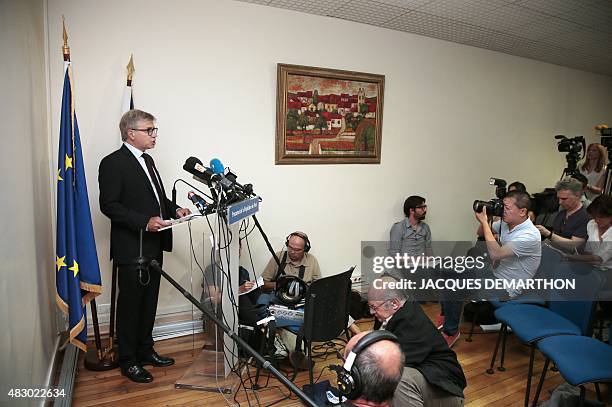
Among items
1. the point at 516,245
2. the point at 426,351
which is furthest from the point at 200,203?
the point at 516,245

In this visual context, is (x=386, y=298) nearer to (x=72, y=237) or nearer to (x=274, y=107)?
(x=72, y=237)

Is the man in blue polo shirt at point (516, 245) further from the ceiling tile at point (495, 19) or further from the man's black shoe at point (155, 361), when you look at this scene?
the man's black shoe at point (155, 361)

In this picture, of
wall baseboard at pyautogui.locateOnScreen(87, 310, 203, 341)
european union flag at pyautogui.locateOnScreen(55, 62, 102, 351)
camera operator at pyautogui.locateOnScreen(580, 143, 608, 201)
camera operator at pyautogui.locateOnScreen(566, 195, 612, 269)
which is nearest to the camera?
european union flag at pyautogui.locateOnScreen(55, 62, 102, 351)

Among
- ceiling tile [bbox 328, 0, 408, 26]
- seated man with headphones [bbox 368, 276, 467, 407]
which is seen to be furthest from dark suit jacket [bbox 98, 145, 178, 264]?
ceiling tile [bbox 328, 0, 408, 26]

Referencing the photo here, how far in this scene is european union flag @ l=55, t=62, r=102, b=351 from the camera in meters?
2.52

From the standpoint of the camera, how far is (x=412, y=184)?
16.0 feet

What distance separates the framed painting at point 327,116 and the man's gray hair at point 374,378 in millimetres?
2732

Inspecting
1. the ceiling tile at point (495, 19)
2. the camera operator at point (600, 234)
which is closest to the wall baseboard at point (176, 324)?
the ceiling tile at point (495, 19)

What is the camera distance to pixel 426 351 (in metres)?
2.09

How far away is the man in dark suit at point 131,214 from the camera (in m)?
2.77

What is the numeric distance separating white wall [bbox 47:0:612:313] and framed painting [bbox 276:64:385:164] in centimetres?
9

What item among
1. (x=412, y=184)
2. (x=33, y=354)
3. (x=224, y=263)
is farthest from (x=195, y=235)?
(x=412, y=184)

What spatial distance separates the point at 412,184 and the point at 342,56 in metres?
1.59

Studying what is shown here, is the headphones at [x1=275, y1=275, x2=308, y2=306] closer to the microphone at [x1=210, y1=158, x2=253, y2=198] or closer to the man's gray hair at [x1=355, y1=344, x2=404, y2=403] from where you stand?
the microphone at [x1=210, y1=158, x2=253, y2=198]
